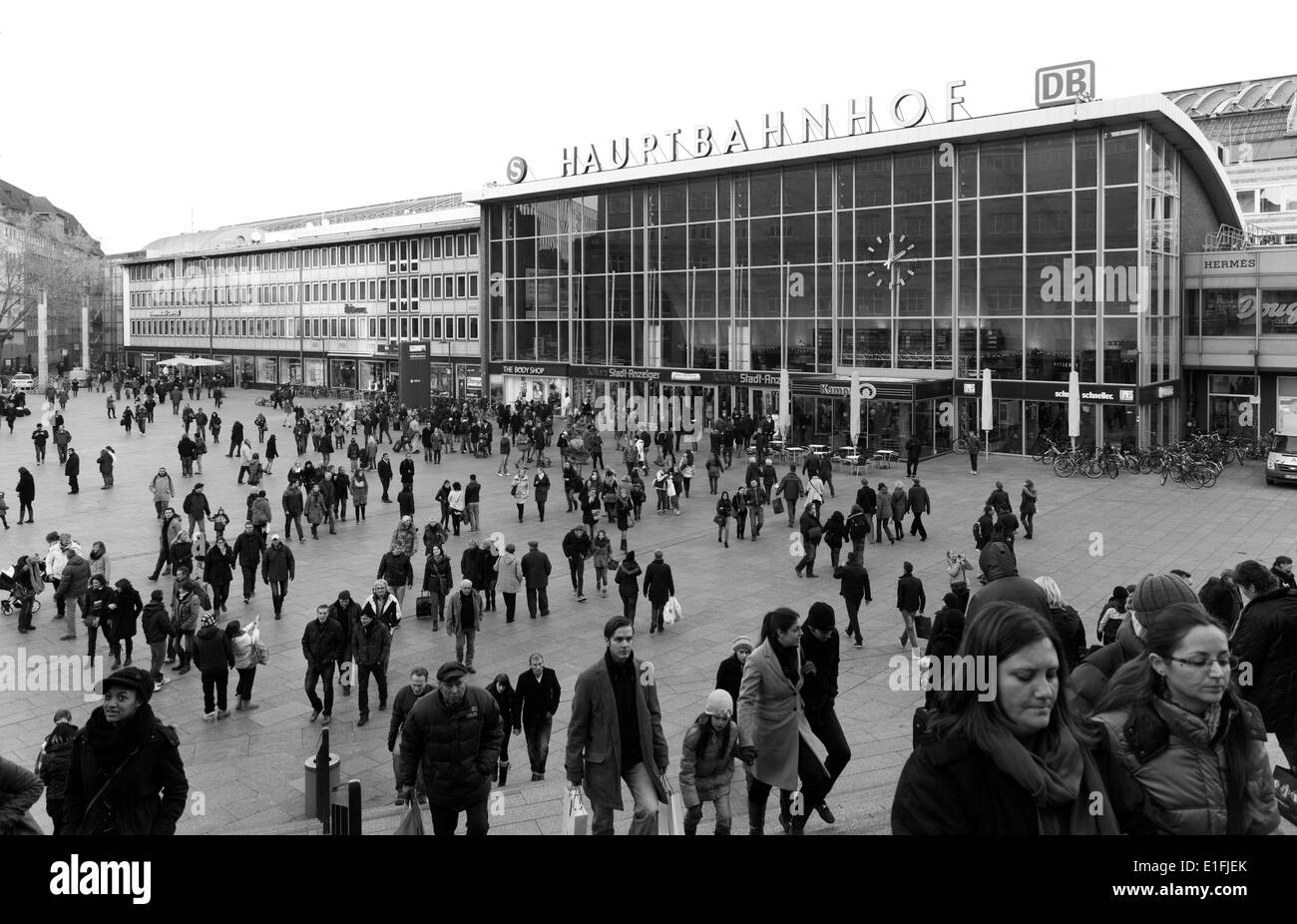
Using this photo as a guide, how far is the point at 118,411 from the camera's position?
5466 cm

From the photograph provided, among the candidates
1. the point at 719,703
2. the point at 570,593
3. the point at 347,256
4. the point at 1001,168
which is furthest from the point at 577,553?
the point at 347,256

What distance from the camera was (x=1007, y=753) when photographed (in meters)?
2.67

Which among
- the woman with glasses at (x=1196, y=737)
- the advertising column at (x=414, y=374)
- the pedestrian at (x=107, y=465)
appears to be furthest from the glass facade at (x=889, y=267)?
the woman with glasses at (x=1196, y=737)

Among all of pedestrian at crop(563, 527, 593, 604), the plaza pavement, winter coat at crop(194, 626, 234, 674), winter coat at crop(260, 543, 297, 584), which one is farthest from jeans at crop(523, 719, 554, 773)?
winter coat at crop(260, 543, 297, 584)

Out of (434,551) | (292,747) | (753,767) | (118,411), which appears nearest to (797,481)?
(434,551)

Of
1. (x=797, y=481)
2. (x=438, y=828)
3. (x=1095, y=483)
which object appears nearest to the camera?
(x=438, y=828)

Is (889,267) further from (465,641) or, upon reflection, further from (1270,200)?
(1270,200)

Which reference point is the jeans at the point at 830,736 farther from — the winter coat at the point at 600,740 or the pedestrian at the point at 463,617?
the pedestrian at the point at 463,617

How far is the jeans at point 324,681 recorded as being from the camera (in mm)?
11258

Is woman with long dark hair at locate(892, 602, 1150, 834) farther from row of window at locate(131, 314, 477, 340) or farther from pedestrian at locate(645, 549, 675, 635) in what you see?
row of window at locate(131, 314, 477, 340)

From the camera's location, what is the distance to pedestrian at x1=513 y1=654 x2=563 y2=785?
9.48 meters

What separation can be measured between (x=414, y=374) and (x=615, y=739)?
47.6m
